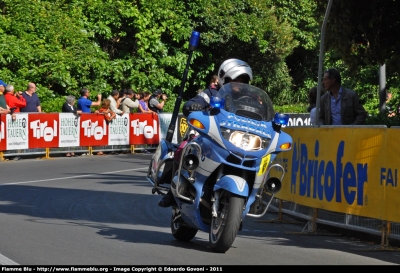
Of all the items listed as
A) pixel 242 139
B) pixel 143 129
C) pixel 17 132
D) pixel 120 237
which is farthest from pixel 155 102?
pixel 242 139

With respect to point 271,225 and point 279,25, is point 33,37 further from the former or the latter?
point 271,225

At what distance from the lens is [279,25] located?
41.6 m

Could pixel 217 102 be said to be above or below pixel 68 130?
above

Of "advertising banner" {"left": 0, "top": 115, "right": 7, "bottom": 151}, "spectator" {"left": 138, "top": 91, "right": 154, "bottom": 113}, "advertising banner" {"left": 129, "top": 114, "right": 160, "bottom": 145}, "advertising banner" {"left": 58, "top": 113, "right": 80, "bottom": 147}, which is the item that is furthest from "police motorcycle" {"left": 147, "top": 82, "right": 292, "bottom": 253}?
"spectator" {"left": 138, "top": 91, "right": 154, "bottom": 113}

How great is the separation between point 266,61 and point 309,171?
103 ft

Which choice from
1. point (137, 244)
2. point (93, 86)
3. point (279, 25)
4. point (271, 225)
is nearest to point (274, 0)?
point (279, 25)

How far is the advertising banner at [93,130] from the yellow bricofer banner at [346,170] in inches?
536

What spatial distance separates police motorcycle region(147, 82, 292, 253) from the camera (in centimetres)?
838

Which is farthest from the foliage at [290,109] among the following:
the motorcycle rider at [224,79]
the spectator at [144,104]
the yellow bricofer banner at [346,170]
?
the motorcycle rider at [224,79]

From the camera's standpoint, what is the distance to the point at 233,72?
9.22 meters

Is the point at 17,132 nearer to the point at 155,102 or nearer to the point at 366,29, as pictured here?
the point at 155,102

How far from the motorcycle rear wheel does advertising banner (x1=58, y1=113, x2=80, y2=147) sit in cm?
1491

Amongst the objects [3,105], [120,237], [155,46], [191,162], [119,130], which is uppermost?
[155,46]

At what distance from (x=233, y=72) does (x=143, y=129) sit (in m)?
18.3
